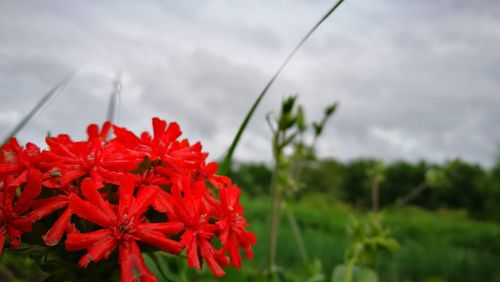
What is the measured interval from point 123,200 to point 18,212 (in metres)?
0.13

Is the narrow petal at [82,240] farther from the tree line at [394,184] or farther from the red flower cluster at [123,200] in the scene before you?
the tree line at [394,184]

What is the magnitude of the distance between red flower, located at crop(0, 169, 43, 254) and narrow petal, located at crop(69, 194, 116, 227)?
0.06m

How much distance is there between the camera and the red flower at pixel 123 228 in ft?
1.42

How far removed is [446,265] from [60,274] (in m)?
1.88

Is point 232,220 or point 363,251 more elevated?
point 363,251

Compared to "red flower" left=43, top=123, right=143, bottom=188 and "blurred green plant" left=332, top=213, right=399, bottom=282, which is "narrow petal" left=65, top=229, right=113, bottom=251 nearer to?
"red flower" left=43, top=123, right=143, bottom=188

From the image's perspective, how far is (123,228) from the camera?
17.7 inches

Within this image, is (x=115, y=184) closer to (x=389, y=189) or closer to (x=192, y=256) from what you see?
(x=192, y=256)

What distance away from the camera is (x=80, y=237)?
0.43 meters

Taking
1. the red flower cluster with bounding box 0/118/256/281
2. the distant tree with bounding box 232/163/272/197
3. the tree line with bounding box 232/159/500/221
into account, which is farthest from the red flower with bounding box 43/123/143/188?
the tree line with bounding box 232/159/500/221

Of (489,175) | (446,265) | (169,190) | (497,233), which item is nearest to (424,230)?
(497,233)

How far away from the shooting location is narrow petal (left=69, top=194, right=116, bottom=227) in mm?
439

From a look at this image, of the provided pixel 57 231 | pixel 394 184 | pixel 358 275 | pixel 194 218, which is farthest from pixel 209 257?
pixel 394 184

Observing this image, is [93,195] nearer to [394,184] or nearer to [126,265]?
[126,265]
